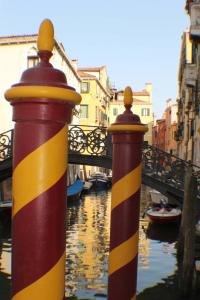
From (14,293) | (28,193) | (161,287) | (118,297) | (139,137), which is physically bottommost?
(161,287)

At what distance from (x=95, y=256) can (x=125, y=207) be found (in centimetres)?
868

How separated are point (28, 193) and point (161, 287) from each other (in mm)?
7450

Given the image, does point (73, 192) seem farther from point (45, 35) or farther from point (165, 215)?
point (45, 35)

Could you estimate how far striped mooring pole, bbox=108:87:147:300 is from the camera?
8.03 feet

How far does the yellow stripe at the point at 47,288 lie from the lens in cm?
151

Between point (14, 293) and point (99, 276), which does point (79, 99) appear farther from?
point (99, 276)

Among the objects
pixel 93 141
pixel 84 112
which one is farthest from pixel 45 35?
pixel 84 112

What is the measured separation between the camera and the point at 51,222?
1.54m

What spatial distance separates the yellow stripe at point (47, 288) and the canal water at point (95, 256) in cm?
645

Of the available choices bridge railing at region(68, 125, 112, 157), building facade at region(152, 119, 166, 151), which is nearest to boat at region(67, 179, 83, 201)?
bridge railing at region(68, 125, 112, 157)

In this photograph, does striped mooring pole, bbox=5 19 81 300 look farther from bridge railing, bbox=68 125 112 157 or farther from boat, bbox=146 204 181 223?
boat, bbox=146 204 181 223

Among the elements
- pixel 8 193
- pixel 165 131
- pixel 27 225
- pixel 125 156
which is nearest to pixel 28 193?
pixel 27 225

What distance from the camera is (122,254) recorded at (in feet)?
8.09

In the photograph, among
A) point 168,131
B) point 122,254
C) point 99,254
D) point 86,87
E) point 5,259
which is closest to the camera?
point 122,254
